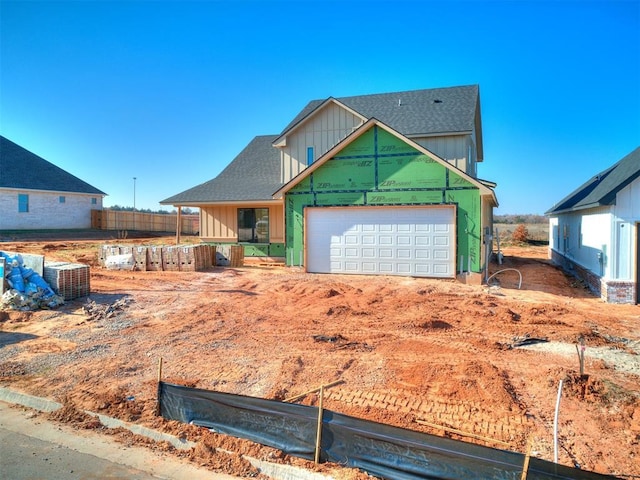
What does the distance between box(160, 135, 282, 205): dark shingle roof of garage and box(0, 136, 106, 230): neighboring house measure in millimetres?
15974

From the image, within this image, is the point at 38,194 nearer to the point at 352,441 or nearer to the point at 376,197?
the point at 376,197

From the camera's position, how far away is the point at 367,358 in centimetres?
738

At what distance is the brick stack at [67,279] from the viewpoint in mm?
11344

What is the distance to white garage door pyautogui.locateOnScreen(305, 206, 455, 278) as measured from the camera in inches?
595

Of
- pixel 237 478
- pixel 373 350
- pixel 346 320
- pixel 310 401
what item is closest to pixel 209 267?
pixel 346 320

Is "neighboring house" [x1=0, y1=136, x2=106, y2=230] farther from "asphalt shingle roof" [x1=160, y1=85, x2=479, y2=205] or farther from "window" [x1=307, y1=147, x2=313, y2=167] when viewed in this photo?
"window" [x1=307, y1=147, x2=313, y2=167]

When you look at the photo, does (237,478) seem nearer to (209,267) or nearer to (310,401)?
(310,401)

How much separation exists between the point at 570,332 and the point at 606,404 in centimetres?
351

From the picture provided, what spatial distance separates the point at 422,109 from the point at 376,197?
7685mm

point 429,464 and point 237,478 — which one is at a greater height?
point 429,464

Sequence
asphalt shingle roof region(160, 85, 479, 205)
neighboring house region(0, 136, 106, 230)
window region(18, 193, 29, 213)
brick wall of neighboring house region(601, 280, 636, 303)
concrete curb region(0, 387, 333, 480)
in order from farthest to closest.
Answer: window region(18, 193, 29, 213), neighboring house region(0, 136, 106, 230), asphalt shingle roof region(160, 85, 479, 205), brick wall of neighboring house region(601, 280, 636, 303), concrete curb region(0, 387, 333, 480)

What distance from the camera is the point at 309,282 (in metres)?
14.4

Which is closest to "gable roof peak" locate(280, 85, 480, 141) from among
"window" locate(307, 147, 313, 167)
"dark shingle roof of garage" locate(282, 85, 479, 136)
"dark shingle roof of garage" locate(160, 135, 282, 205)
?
"dark shingle roof of garage" locate(282, 85, 479, 136)

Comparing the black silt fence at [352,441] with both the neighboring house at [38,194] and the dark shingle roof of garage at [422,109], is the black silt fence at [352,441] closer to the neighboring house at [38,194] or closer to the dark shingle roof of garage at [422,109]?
the dark shingle roof of garage at [422,109]
